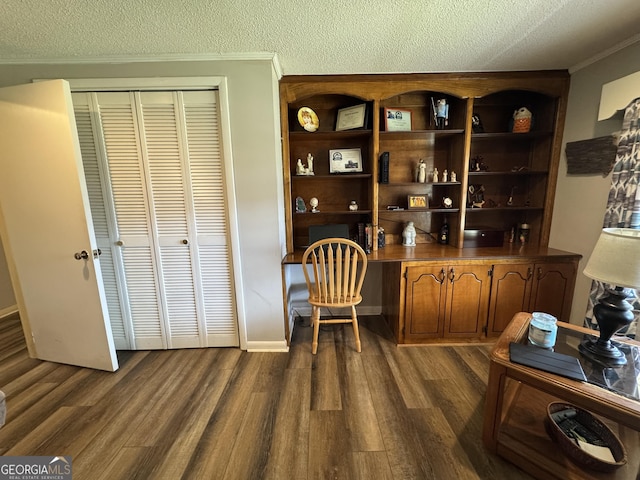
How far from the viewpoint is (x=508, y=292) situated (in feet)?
6.89

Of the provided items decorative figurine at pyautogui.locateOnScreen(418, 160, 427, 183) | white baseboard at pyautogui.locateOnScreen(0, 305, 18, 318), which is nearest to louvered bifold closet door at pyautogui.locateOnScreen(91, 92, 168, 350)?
white baseboard at pyautogui.locateOnScreen(0, 305, 18, 318)

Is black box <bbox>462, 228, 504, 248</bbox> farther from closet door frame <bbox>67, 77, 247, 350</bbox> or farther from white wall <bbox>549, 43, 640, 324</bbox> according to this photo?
closet door frame <bbox>67, 77, 247, 350</bbox>

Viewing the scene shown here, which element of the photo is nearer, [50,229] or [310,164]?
[50,229]

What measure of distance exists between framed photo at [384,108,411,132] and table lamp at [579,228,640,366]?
165 centimetres

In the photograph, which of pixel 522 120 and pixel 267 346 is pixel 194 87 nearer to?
pixel 267 346

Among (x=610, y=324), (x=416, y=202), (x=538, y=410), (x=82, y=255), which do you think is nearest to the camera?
(x=610, y=324)

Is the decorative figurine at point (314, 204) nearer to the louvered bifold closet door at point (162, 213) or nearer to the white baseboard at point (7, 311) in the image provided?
the louvered bifold closet door at point (162, 213)

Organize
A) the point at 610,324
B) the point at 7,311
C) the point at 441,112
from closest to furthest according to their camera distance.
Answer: the point at 610,324
the point at 441,112
the point at 7,311

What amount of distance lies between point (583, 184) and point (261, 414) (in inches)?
115

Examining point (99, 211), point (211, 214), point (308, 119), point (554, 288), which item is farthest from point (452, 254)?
point (99, 211)

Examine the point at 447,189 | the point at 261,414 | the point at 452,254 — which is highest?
the point at 447,189

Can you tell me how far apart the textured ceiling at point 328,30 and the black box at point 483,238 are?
1.37 m

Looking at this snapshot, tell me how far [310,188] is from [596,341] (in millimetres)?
2215

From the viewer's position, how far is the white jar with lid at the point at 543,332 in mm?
1268
